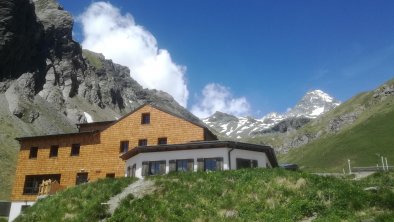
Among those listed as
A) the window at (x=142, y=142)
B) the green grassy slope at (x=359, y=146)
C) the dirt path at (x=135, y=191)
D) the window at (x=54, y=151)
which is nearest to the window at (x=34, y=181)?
the window at (x=54, y=151)

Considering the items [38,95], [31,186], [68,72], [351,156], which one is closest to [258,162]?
[31,186]

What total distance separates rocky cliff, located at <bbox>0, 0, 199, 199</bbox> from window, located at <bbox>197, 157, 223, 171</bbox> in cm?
5716

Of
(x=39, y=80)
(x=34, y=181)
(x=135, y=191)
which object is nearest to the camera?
(x=135, y=191)

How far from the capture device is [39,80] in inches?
6142

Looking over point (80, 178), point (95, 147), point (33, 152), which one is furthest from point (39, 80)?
point (80, 178)

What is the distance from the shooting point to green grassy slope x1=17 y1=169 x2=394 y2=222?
22562mm

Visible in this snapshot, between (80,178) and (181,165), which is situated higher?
(181,165)

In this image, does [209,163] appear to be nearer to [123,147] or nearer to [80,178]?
[123,147]

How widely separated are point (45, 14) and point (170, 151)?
174851 millimetres

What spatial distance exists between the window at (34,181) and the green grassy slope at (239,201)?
20.4 m

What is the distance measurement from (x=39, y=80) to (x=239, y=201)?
480ft

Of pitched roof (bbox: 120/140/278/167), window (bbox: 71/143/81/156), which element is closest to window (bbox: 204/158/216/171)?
pitched roof (bbox: 120/140/278/167)

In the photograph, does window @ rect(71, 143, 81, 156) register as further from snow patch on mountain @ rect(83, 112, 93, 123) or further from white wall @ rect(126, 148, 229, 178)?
snow patch on mountain @ rect(83, 112, 93, 123)

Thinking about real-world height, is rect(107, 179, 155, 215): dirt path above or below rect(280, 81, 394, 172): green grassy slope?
below
